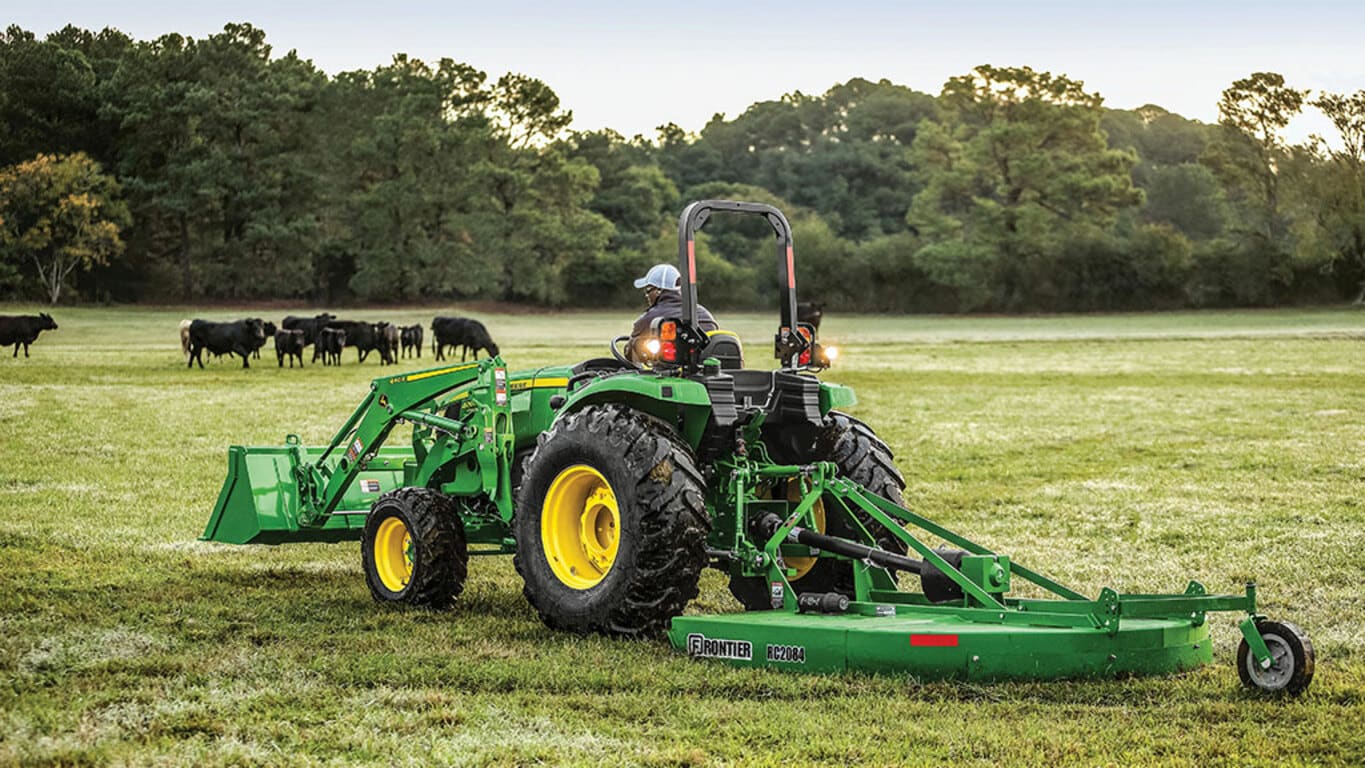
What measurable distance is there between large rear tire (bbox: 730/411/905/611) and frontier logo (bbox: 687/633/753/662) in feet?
4.20

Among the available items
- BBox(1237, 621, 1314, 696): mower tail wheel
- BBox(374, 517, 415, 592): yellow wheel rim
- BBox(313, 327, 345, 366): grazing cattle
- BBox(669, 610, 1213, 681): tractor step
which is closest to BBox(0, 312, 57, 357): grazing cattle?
BBox(313, 327, 345, 366): grazing cattle

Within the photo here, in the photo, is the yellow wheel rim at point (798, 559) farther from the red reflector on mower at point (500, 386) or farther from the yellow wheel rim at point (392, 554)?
the yellow wheel rim at point (392, 554)

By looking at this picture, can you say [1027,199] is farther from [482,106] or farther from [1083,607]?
[1083,607]

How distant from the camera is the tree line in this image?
221 feet

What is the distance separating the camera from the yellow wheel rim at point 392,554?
31.7 ft

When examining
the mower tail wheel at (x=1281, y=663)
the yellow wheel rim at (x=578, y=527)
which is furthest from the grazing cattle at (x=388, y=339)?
the mower tail wheel at (x=1281, y=663)

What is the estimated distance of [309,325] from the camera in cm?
4516

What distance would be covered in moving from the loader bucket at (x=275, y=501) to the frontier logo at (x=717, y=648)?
338 centimetres

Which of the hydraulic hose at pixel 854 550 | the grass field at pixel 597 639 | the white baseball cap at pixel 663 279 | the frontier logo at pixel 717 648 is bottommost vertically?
the grass field at pixel 597 639

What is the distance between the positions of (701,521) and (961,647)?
1.61 meters

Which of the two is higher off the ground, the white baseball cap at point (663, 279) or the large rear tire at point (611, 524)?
the white baseball cap at point (663, 279)

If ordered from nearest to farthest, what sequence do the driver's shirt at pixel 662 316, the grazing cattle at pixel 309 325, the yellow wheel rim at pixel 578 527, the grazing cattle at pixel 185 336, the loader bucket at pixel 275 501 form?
the yellow wheel rim at pixel 578 527, the driver's shirt at pixel 662 316, the loader bucket at pixel 275 501, the grazing cattle at pixel 185 336, the grazing cattle at pixel 309 325

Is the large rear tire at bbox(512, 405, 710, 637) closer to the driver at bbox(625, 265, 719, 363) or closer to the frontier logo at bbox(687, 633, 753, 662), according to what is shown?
the frontier logo at bbox(687, 633, 753, 662)

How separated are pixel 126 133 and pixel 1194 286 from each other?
51.2 metres
